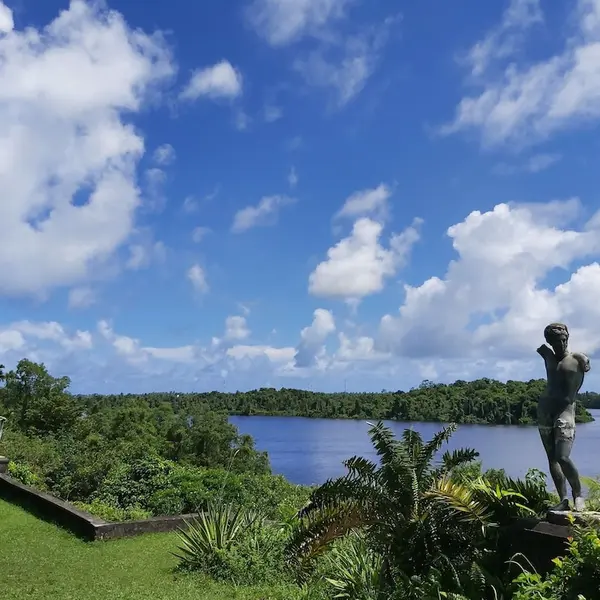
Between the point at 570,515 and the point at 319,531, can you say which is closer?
the point at 570,515

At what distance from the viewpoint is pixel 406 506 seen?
20.1ft

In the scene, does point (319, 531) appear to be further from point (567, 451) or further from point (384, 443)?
point (567, 451)

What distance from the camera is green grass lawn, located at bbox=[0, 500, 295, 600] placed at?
Result: 6.58 m

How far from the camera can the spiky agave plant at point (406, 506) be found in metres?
5.84

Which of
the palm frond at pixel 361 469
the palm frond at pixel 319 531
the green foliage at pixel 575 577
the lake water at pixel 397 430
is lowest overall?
the lake water at pixel 397 430

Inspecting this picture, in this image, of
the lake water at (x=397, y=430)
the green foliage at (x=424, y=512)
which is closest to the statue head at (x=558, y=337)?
the green foliage at (x=424, y=512)

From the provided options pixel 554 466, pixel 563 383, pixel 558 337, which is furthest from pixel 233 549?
pixel 558 337

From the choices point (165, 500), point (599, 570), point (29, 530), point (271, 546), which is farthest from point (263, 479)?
point (599, 570)

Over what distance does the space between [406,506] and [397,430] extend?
18.9 m

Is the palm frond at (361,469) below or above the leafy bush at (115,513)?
above

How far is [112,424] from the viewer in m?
24.4

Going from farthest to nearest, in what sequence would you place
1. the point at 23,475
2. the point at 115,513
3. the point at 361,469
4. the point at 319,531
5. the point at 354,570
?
the point at 23,475 → the point at 115,513 → the point at 319,531 → the point at 361,469 → the point at 354,570

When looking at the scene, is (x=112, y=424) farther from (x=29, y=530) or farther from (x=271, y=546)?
(x=271, y=546)

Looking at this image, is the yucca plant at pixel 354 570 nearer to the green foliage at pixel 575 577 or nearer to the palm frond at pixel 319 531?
the palm frond at pixel 319 531
